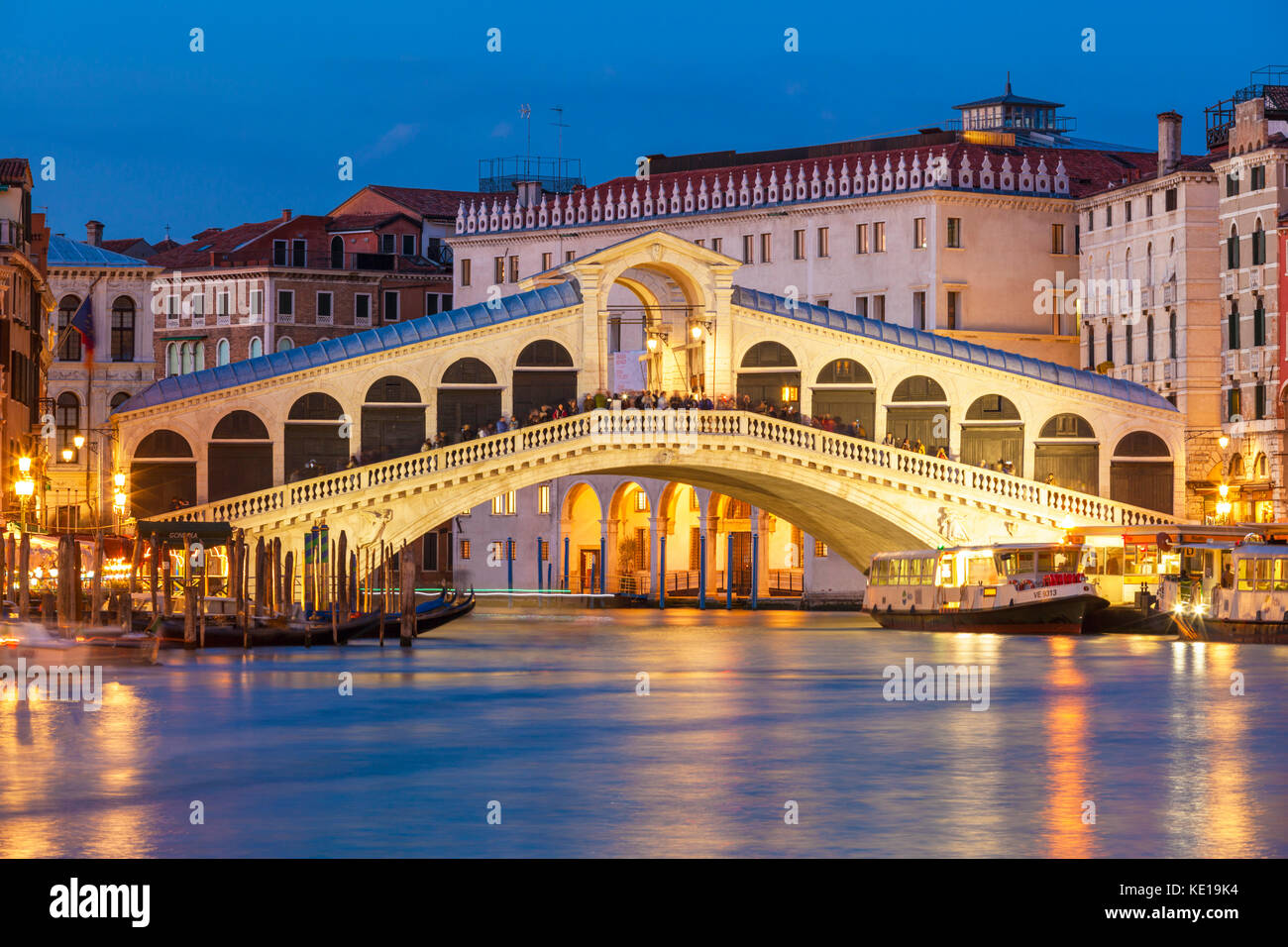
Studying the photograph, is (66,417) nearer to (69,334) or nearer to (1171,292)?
(69,334)

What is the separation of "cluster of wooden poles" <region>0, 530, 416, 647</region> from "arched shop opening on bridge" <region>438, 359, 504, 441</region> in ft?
16.0

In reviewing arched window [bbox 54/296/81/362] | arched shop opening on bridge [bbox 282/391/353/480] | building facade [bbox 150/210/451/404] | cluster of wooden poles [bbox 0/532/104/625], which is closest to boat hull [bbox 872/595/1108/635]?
arched shop opening on bridge [bbox 282/391/353/480]

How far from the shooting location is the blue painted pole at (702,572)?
249 feet

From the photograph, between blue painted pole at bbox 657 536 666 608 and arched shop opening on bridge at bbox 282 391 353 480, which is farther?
blue painted pole at bbox 657 536 666 608

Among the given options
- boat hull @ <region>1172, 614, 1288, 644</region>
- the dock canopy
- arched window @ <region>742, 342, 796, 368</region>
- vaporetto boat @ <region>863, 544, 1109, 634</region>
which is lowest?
boat hull @ <region>1172, 614, 1288, 644</region>

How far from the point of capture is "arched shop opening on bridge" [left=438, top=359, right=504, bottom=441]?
60.0 metres

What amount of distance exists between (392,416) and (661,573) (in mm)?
20131

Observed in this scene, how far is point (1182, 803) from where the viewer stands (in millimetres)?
21438

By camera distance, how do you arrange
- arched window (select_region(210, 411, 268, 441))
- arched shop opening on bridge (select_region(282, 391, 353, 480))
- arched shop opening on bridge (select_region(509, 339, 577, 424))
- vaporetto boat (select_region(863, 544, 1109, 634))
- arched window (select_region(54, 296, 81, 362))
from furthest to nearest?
arched window (select_region(54, 296, 81, 362)) → arched shop opening on bridge (select_region(509, 339, 577, 424)) → arched shop opening on bridge (select_region(282, 391, 353, 480)) → arched window (select_region(210, 411, 268, 441)) → vaporetto boat (select_region(863, 544, 1109, 634))

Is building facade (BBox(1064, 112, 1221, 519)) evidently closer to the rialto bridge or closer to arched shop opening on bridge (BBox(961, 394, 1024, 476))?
the rialto bridge

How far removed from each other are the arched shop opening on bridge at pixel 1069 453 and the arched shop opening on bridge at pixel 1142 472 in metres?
0.51

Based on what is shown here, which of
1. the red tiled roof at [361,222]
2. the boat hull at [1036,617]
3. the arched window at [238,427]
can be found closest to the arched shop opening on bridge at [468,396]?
the arched window at [238,427]

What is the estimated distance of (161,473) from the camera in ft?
191

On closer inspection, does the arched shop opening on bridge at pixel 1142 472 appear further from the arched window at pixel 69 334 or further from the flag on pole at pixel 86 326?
the arched window at pixel 69 334
